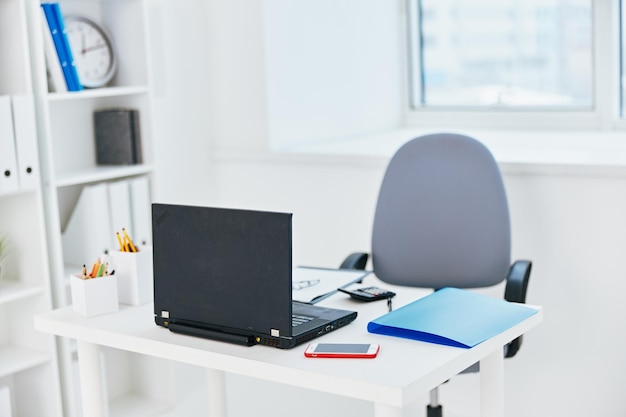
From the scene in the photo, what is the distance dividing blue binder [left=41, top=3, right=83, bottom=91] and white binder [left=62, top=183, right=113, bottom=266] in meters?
0.37

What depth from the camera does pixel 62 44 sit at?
9.66 feet

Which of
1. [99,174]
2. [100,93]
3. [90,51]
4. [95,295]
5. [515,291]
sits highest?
[90,51]

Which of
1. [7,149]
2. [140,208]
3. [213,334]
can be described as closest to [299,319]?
[213,334]

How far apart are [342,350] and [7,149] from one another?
4.64 ft

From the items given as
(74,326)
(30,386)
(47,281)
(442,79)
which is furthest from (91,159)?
(442,79)

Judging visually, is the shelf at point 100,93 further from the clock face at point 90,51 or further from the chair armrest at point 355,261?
the chair armrest at point 355,261

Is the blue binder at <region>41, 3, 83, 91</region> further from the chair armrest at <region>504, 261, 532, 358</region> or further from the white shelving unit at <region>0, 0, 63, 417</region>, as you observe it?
the chair armrest at <region>504, 261, 532, 358</region>

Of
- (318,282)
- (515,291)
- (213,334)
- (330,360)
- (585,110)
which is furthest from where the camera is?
(585,110)

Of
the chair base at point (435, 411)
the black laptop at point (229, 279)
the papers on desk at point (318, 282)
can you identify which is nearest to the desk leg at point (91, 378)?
the black laptop at point (229, 279)

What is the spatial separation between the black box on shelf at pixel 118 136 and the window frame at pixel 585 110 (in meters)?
1.33

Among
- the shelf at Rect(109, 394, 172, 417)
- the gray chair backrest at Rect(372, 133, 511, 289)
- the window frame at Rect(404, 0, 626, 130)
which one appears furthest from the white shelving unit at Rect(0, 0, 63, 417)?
the window frame at Rect(404, 0, 626, 130)

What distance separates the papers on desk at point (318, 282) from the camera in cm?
226

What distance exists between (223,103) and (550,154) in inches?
52.2

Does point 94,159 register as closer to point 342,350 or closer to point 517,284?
point 517,284
